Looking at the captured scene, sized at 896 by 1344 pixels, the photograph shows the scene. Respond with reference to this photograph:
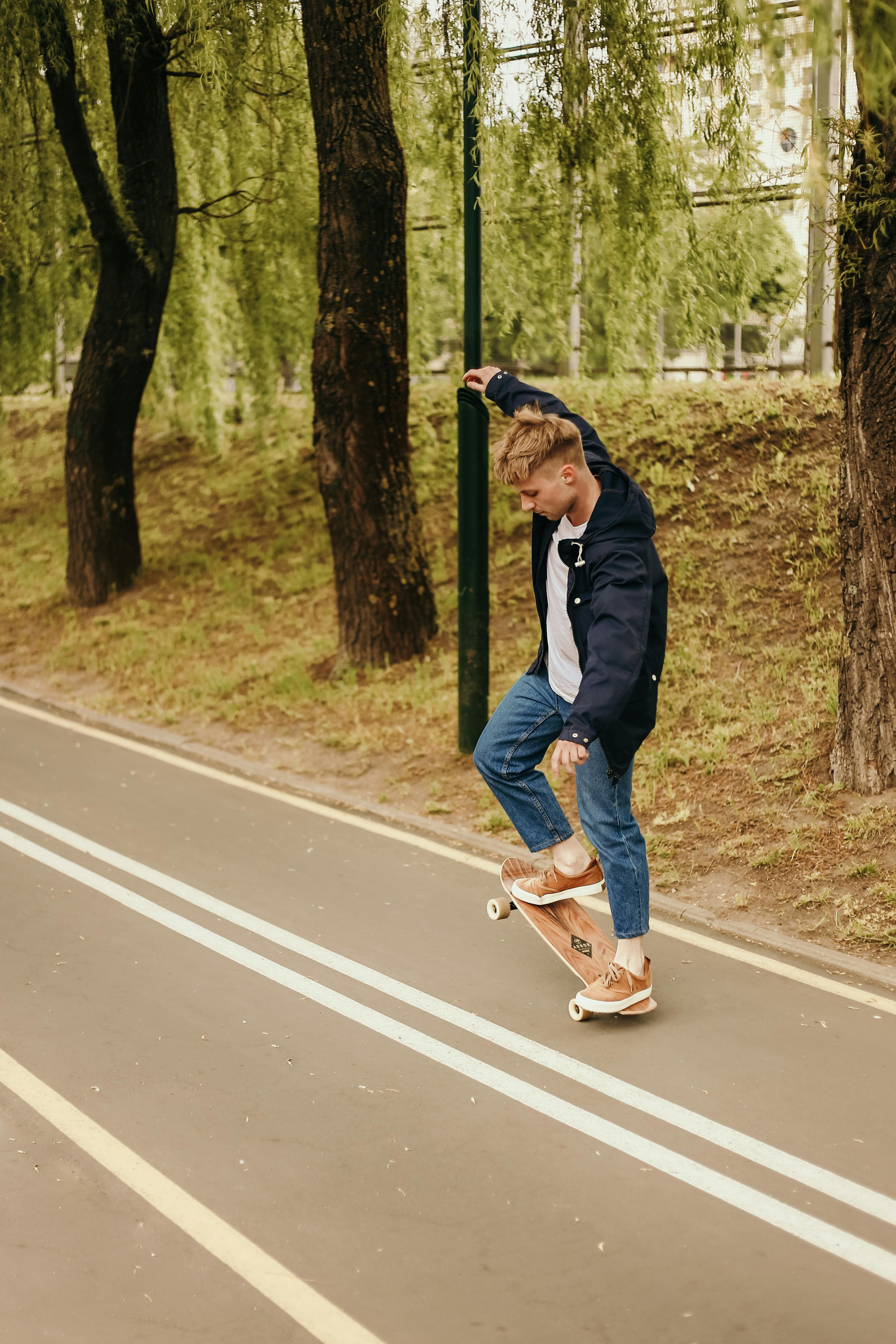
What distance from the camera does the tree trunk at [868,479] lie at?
19.2 ft

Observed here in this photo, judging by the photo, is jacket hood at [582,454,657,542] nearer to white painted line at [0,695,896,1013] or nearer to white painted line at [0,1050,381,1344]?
white painted line at [0,695,896,1013]

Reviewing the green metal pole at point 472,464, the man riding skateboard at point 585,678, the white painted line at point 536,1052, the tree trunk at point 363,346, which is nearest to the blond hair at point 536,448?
the man riding skateboard at point 585,678

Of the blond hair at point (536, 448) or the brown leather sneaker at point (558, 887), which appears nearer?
the blond hair at point (536, 448)

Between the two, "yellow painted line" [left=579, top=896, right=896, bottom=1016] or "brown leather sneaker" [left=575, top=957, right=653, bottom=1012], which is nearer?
"brown leather sneaker" [left=575, top=957, right=653, bottom=1012]

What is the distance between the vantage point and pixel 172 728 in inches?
374

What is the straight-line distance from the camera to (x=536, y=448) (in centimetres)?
414

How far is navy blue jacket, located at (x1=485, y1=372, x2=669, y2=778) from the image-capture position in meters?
4.00

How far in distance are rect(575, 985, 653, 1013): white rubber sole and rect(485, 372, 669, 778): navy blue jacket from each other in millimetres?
821

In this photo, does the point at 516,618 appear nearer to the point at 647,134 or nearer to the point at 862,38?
the point at 647,134

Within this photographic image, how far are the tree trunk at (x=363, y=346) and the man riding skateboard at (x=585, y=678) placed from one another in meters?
4.54

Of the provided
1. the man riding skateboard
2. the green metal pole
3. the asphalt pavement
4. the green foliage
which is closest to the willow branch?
the green foliage

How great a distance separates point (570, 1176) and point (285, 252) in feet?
37.3

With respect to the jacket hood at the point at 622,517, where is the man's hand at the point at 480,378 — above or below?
above

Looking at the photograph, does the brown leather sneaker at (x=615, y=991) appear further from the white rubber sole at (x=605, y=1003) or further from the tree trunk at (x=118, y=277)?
the tree trunk at (x=118, y=277)
